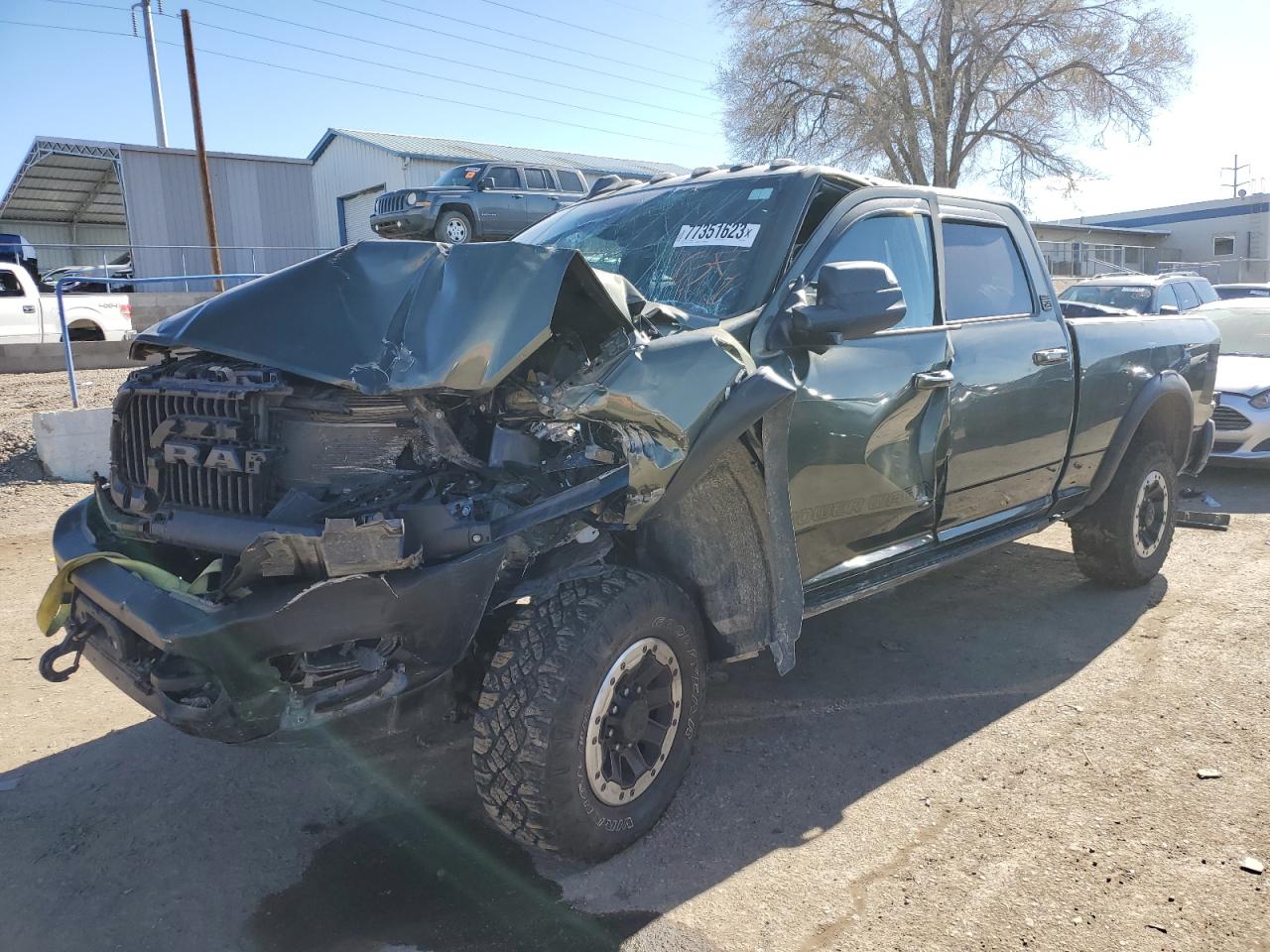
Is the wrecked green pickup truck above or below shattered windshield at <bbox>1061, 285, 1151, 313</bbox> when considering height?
below

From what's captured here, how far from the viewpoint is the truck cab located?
16.2 m

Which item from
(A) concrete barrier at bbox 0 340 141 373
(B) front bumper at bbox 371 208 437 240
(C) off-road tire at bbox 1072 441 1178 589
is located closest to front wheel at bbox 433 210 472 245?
(B) front bumper at bbox 371 208 437 240

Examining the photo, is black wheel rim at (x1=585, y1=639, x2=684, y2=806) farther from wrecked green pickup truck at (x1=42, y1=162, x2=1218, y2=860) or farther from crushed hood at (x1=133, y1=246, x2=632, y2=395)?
crushed hood at (x1=133, y1=246, x2=632, y2=395)

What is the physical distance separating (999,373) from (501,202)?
1390 cm

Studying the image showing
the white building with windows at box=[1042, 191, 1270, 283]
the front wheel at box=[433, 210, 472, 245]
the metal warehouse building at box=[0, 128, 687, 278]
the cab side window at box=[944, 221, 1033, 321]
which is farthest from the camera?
the white building with windows at box=[1042, 191, 1270, 283]

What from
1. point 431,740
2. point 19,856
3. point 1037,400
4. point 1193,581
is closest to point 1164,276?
point 1193,581

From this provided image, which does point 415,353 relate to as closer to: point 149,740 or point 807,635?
A: point 149,740

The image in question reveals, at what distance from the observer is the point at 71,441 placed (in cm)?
773

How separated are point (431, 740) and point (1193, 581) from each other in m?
4.60

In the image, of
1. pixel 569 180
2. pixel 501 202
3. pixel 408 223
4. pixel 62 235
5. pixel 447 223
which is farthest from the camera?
pixel 62 235

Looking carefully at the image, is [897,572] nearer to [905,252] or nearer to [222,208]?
[905,252]

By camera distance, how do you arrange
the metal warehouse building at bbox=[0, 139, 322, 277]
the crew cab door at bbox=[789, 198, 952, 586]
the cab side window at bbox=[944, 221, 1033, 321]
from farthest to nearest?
the metal warehouse building at bbox=[0, 139, 322, 277]
the cab side window at bbox=[944, 221, 1033, 321]
the crew cab door at bbox=[789, 198, 952, 586]

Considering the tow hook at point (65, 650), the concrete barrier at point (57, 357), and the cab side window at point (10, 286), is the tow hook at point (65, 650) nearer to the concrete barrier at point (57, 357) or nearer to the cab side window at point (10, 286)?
the concrete barrier at point (57, 357)

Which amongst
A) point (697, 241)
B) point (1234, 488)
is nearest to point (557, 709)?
point (697, 241)
